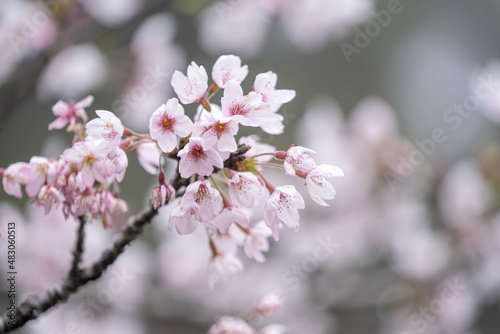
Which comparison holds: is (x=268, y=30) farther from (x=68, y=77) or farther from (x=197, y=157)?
(x=197, y=157)

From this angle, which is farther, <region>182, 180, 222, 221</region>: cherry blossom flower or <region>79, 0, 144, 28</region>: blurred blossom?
<region>79, 0, 144, 28</region>: blurred blossom

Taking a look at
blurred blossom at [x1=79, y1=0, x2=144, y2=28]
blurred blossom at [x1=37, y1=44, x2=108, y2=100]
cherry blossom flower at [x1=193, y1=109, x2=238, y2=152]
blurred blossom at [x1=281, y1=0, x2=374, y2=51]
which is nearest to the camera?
cherry blossom flower at [x1=193, y1=109, x2=238, y2=152]

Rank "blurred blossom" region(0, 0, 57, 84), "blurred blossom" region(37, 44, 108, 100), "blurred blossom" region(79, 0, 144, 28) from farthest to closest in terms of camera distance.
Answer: "blurred blossom" region(37, 44, 108, 100), "blurred blossom" region(79, 0, 144, 28), "blurred blossom" region(0, 0, 57, 84)

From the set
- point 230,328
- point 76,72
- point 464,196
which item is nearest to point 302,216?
point 464,196

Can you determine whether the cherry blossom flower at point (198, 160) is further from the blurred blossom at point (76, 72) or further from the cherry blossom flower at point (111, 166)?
the blurred blossom at point (76, 72)

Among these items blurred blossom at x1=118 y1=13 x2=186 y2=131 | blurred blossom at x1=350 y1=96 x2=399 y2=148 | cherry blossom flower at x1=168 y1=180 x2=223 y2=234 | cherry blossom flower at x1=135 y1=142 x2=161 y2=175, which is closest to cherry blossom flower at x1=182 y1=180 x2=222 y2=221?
cherry blossom flower at x1=168 y1=180 x2=223 y2=234

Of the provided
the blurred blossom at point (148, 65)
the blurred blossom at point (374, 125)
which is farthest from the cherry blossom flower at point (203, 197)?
the blurred blossom at point (374, 125)

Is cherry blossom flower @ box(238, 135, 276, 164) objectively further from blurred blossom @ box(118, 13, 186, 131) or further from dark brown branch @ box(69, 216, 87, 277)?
blurred blossom @ box(118, 13, 186, 131)

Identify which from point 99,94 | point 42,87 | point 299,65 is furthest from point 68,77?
point 299,65
